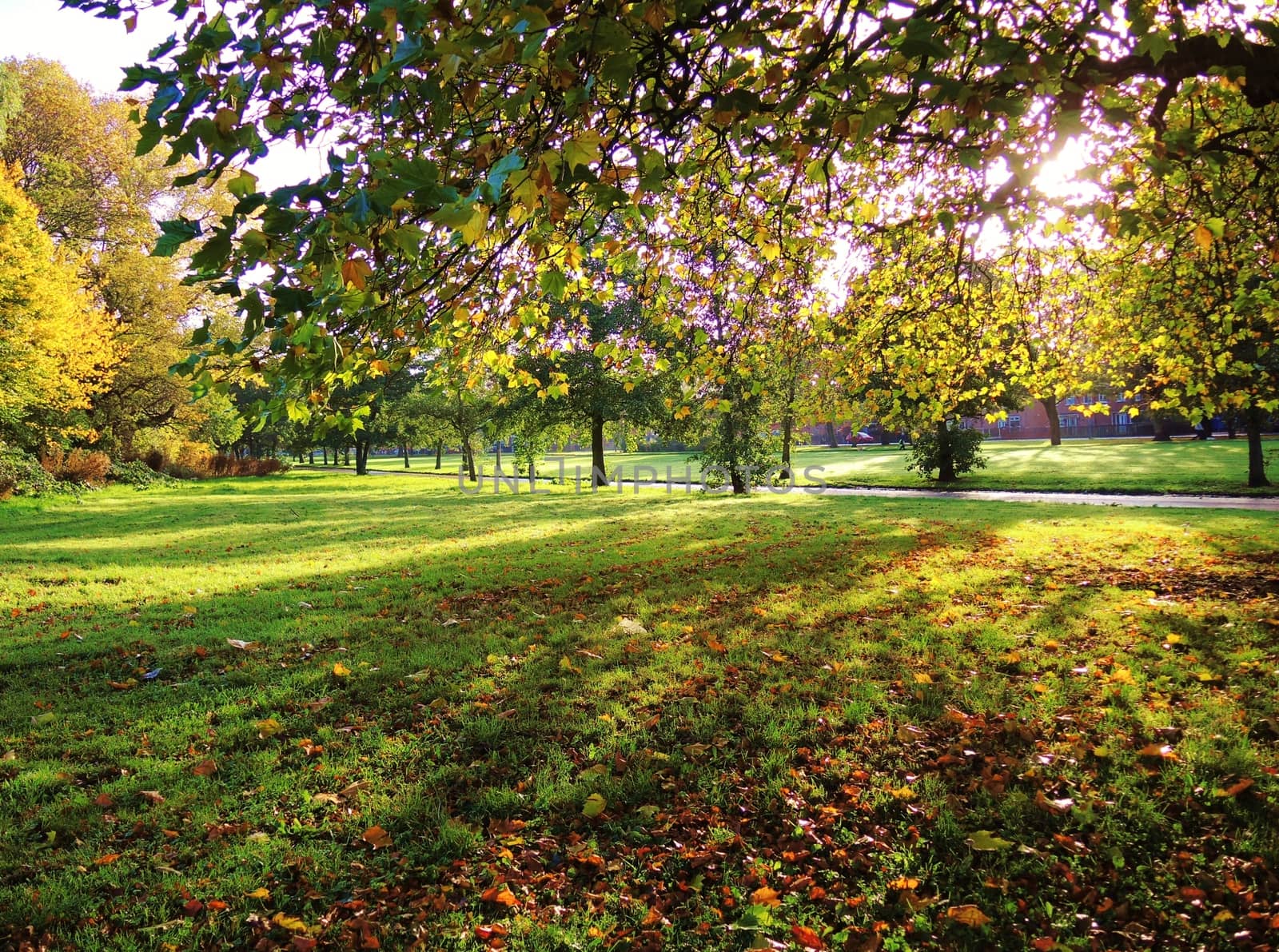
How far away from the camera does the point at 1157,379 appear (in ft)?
25.8

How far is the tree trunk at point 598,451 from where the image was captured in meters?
26.2

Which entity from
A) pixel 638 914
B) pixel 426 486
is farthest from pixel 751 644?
pixel 426 486

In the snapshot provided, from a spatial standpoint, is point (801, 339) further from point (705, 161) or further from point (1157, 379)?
point (1157, 379)

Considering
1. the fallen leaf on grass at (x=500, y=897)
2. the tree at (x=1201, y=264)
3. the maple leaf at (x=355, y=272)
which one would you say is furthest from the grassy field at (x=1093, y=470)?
the maple leaf at (x=355, y=272)

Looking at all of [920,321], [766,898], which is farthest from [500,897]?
[920,321]

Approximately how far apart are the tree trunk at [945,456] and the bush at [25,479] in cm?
3036

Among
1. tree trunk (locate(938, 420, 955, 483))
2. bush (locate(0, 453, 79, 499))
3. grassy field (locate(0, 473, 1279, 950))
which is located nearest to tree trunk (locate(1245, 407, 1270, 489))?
tree trunk (locate(938, 420, 955, 483))

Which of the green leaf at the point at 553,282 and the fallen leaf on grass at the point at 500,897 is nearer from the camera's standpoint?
the fallen leaf on grass at the point at 500,897

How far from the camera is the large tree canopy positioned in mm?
2010

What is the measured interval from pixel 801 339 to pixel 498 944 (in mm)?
5996

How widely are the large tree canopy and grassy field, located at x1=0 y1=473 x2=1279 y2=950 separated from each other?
2356 millimetres

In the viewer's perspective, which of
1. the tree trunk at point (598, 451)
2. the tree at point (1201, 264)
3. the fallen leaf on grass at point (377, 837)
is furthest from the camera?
the tree trunk at point (598, 451)

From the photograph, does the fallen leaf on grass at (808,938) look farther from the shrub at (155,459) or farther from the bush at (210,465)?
the bush at (210,465)

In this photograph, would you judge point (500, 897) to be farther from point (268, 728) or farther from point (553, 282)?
point (553, 282)
